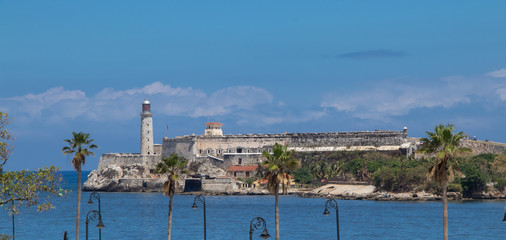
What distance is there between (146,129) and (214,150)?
12.9 metres

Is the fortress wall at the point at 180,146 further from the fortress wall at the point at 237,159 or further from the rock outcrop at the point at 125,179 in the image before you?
the fortress wall at the point at 237,159

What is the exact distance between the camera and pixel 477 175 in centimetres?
10031

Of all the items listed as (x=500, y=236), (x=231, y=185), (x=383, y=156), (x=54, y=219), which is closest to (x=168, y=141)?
(x=231, y=185)

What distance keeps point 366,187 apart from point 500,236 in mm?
49509

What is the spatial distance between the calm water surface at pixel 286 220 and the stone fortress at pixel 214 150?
2054 cm

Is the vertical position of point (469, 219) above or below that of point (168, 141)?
below

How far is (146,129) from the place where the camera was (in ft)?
428

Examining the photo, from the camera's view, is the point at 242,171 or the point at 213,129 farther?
the point at 213,129

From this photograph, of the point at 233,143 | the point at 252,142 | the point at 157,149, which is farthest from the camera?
the point at 157,149

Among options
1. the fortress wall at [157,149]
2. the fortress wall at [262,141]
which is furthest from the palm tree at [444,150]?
the fortress wall at [157,149]

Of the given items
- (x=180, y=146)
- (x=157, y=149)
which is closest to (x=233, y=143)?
(x=180, y=146)

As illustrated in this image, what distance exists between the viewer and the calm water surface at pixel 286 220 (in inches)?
2672

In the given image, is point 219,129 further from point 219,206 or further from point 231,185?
point 219,206

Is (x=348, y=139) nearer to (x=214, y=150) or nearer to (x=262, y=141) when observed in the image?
(x=262, y=141)
